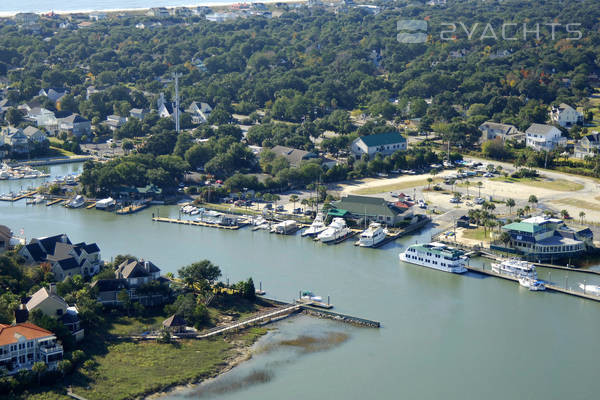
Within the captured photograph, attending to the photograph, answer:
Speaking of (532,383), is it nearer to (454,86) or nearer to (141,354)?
(141,354)

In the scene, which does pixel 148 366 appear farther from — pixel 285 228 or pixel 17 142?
pixel 17 142

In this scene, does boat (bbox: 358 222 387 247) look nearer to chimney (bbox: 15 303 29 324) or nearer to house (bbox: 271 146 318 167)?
house (bbox: 271 146 318 167)

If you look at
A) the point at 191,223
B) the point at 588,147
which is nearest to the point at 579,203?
the point at 588,147

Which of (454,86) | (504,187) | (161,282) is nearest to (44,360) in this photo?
(161,282)

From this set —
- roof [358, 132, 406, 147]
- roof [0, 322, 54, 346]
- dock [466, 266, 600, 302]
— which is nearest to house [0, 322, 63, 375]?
roof [0, 322, 54, 346]

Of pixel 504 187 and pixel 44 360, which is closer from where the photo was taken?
pixel 44 360

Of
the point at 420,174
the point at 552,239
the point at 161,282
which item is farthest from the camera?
the point at 420,174
